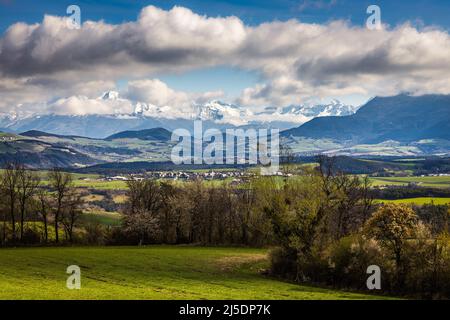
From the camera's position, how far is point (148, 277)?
1987 inches

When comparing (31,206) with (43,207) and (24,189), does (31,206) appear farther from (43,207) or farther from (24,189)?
(24,189)

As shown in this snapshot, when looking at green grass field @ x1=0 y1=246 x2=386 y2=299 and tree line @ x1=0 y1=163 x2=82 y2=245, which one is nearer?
green grass field @ x1=0 y1=246 x2=386 y2=299

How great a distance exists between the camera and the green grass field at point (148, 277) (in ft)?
124

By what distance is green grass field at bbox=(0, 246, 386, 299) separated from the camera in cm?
3766

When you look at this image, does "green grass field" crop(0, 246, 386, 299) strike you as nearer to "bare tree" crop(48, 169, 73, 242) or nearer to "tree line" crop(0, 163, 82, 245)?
"tree line" crop(0, 163, 82, 245)

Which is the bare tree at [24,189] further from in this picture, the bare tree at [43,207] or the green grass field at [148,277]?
the green grass field at [148,277]

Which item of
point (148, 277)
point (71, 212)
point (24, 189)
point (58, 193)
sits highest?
point (24, 189)

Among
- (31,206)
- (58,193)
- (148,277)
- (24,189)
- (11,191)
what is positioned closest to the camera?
(148,277)

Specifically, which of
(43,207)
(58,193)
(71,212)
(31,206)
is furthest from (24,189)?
(71,212)

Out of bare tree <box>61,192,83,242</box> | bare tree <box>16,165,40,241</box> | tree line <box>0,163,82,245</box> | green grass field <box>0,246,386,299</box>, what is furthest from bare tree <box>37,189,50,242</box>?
green grass field <box>0,246,386,299</box>

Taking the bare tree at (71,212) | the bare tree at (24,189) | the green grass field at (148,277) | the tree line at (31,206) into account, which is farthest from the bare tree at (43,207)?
the green grass field at (148,277)

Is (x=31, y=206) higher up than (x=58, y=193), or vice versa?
(x=58, y=193)

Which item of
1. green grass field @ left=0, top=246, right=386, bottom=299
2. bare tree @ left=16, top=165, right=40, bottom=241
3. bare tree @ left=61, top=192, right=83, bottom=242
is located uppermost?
bare tree @ left=16, top=165, right=40, bottom=241
